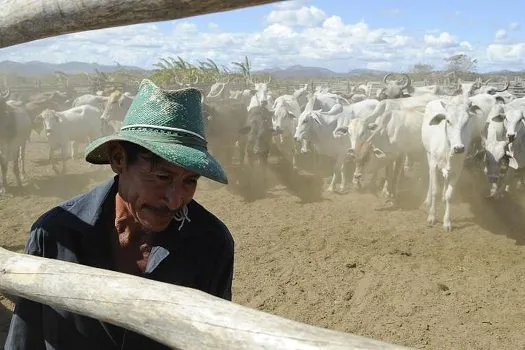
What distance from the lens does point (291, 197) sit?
1045 centimetres

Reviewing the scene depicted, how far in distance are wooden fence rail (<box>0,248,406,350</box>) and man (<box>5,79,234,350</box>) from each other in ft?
0.91

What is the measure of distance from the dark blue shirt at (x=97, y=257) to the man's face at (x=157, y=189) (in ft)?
0.44

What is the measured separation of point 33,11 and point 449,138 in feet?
25.3

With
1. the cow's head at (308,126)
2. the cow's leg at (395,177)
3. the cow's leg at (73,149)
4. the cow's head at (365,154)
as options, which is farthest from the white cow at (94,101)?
the cow's leg at (395,177)

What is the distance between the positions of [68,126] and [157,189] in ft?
38.9

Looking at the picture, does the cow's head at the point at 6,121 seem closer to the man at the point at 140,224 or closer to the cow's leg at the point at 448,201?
the cow's leg at the point at 448,201

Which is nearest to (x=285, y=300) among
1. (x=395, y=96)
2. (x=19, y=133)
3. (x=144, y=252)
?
(x=144, y=252)

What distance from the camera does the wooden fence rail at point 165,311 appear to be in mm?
1051

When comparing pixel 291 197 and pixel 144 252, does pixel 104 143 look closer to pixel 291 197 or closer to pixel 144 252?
pixel 144 252

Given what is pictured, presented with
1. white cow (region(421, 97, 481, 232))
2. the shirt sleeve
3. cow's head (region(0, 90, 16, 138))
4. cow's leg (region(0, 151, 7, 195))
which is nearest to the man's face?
the shirt sleeve

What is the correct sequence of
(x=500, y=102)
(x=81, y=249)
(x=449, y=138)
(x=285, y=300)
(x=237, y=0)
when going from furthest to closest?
(x=500, y=102), (x=449, y=138), (x=285, y=300), (x=81, y=249), (x=237, y=0)

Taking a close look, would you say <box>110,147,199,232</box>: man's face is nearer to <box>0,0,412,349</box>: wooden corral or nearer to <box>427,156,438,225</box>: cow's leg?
<box>0,0,412,349</box>: wooden corral

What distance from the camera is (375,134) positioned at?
10.3 metres

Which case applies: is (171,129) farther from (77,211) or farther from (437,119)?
(437,119)
